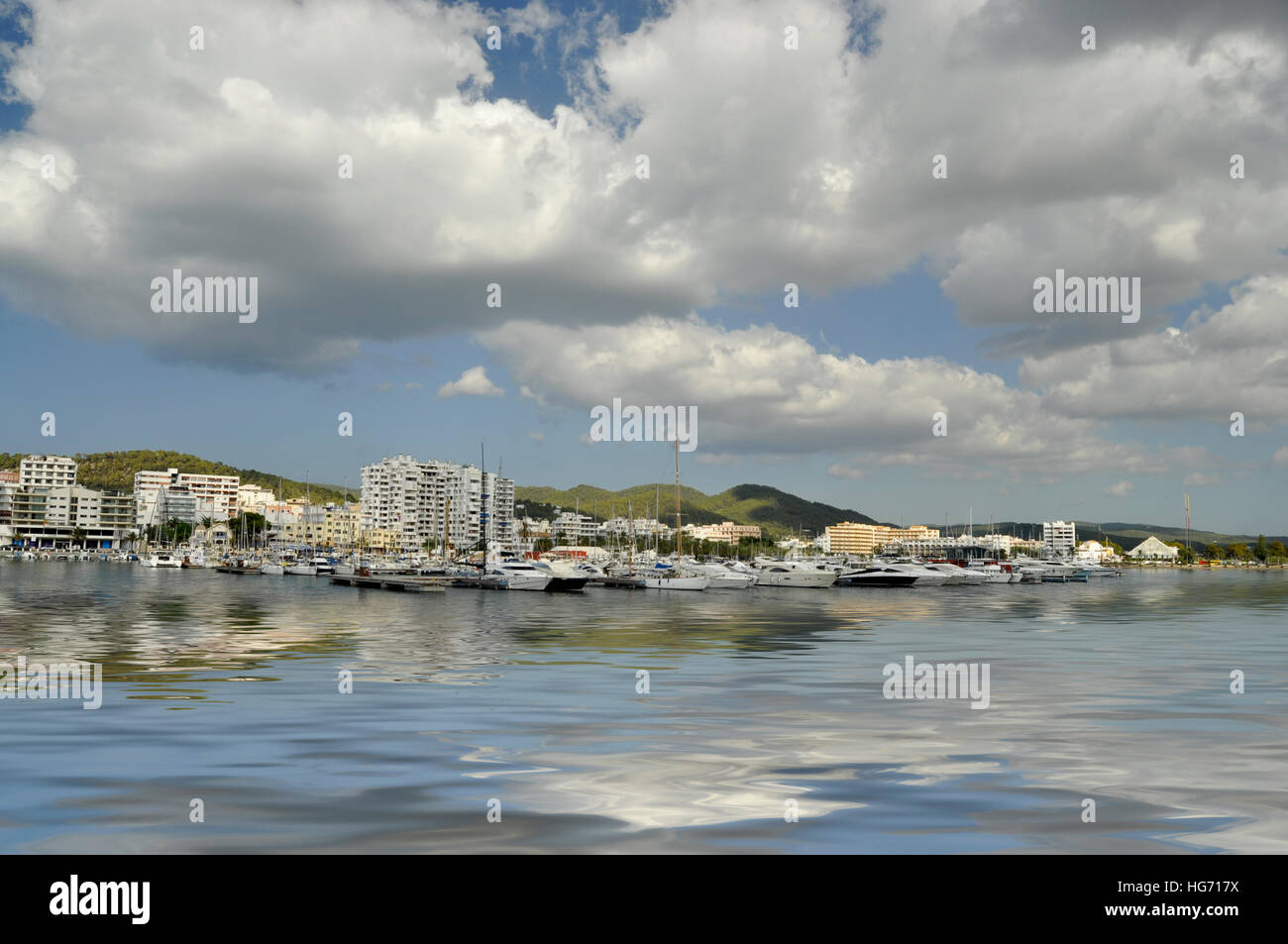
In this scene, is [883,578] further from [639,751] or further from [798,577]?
[639,751]

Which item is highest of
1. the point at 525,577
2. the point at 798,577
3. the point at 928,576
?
the point at 525,577

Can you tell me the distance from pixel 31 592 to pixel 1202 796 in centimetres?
9141

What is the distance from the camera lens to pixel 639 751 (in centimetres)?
1559

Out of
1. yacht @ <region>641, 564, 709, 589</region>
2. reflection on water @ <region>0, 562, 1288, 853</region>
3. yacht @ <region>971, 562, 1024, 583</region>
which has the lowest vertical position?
yacht @ <region>971, 562, 1024, 583</region>

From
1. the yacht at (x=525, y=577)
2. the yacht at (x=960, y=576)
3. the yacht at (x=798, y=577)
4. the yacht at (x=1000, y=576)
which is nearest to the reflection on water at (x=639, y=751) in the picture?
the yacht at (x=525, y=577)

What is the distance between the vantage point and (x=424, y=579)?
97438 mm

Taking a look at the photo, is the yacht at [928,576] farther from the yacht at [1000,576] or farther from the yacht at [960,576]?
the yacht at [1000,576]

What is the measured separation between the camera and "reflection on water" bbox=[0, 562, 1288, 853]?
34.9 feet

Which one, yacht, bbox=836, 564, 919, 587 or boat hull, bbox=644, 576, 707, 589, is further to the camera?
yacht, bbox=836, 564, 919, 587

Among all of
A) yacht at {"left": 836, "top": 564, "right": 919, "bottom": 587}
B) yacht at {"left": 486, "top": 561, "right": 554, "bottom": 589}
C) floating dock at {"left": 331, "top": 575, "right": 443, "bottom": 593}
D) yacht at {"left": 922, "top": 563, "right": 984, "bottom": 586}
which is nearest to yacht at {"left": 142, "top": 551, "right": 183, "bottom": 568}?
floating dock at {"left": 331, "top": 575, "right": 443, "bottom": 593}

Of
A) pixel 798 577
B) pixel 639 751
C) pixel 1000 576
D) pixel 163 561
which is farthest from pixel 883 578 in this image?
pixel 163 561

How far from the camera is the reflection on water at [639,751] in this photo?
10.6 m

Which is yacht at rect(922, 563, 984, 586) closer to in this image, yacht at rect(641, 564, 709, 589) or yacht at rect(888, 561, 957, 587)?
yacht at rect(888, 561, 957, 587)
